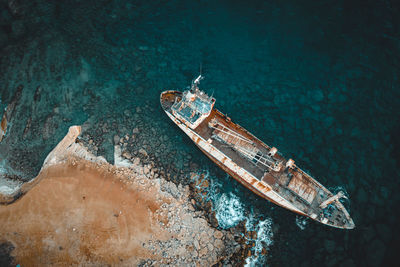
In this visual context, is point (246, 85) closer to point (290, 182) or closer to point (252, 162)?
point (252, 162)

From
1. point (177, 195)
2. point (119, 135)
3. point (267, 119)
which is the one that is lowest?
point (177, 195)

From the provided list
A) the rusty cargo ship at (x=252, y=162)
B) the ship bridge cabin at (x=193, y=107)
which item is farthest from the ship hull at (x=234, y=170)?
the ship bridge cabin at (x=193, y=107)

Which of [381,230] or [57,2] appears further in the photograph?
[57,2]

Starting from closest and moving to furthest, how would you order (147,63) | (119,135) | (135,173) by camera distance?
(135,173)
(119,135)
(147,63)

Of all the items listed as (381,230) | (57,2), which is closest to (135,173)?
(381,230)

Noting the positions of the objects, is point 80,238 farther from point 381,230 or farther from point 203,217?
point 381,230

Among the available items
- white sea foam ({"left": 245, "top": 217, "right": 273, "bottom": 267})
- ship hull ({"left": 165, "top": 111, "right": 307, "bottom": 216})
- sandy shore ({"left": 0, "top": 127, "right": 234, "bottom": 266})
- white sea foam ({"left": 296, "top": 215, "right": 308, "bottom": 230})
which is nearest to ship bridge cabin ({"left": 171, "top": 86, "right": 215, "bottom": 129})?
ship hull ({"left": 165, "top": 111, "right": 307, "bottom": 216})

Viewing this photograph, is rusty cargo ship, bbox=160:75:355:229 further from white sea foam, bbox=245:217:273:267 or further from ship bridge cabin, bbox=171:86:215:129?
white sea foam, bbox=245:217:273:267
